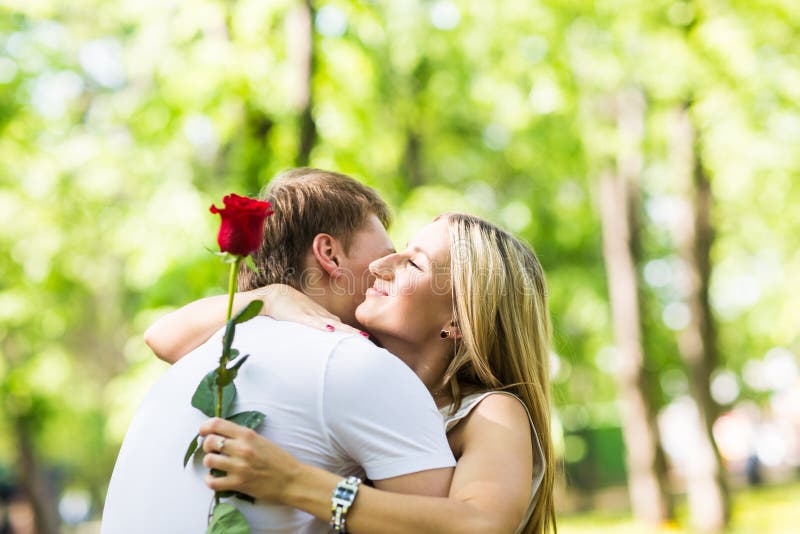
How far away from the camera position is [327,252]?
269cm

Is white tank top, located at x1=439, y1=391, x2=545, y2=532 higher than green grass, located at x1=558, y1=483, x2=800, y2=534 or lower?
higher

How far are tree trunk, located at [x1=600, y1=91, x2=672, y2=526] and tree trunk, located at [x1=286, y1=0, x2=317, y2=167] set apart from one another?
24.7ft

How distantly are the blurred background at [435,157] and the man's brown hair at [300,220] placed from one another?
2524 millimetres

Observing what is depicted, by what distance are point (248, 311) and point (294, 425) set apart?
0.28 meters

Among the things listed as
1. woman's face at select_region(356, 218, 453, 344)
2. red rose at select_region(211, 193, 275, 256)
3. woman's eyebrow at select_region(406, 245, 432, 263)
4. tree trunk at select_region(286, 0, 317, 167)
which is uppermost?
tree trunk at select_region(286, 0, 317, 167)

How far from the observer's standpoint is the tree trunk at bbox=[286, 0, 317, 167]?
275 inches

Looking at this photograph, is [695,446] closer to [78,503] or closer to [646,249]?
[646,249]

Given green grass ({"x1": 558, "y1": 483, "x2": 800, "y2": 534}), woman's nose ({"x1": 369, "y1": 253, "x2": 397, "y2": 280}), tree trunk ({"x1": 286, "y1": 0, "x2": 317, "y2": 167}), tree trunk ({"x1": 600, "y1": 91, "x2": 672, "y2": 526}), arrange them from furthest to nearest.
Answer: tree trunk ({"x1": 600, "y1": 91, "x2": 672, "y2": 526}), green grass ({"x1": 558, "y1": 483, "x2": 800, "y2": 534}), tree trunk ({"x1": 286, "y1": 0, "x2": 317, "y2": 167}), woman's nose ({"x1": 369, "y1": 253, "x2": 397, "y2": 280})

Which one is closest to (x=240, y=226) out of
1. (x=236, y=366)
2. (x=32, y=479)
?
(x=236, y=366)

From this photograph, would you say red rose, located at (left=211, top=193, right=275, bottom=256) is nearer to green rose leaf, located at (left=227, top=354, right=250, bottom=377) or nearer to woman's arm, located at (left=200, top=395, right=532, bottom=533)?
green rose leaf, located at (left=227, top=354, right=250, bottom=377)

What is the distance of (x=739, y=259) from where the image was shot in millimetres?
17719

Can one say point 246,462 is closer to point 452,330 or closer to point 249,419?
point 249,419

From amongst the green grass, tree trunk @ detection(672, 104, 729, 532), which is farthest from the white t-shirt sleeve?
the green grass

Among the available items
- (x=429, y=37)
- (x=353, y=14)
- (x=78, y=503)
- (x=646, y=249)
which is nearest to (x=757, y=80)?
(x=353, y=14)
